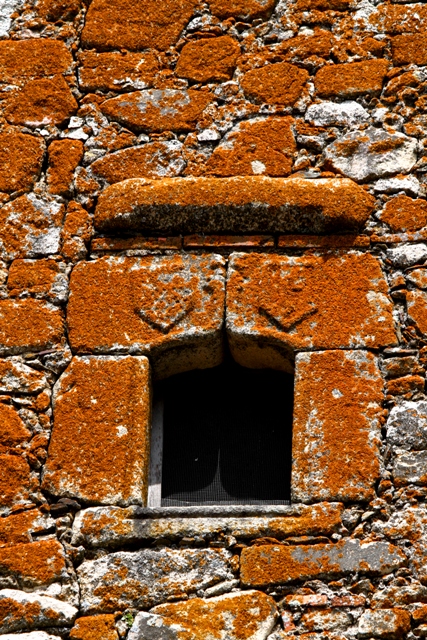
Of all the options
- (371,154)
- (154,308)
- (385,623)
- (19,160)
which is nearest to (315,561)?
(385,623)

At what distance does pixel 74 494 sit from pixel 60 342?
0.68m

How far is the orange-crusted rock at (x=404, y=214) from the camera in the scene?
589 cm

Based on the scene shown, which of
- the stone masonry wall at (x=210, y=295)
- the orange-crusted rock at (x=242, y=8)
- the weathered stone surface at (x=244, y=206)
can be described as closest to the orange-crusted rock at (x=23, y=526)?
the stone masonry wall at (x=210, y=295)

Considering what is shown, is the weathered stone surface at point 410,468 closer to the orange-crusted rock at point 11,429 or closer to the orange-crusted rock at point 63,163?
the orange-crusted rock at point 11,429

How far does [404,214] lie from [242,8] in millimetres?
1282

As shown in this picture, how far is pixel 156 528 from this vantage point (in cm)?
538

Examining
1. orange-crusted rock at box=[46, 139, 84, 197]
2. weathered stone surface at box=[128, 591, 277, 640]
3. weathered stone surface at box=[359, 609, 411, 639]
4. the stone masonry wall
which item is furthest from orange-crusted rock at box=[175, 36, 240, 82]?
weathered stone surface at box=[359, 609, 411, 639]

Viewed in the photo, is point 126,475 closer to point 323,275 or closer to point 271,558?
point 271,558

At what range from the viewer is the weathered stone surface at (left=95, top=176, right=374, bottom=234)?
5.87m

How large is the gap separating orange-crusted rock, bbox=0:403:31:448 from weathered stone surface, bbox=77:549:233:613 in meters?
0.61

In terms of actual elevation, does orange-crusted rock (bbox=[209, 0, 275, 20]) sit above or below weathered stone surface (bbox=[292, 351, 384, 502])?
above

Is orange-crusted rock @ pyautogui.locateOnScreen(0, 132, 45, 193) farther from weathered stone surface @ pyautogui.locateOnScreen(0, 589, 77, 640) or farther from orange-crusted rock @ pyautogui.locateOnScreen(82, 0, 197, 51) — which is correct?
weathered stone surface @ pyautogui.locateOnScreen(0, 589, 77, 640)

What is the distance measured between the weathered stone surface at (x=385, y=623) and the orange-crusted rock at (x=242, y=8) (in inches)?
109

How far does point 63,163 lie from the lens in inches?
243
